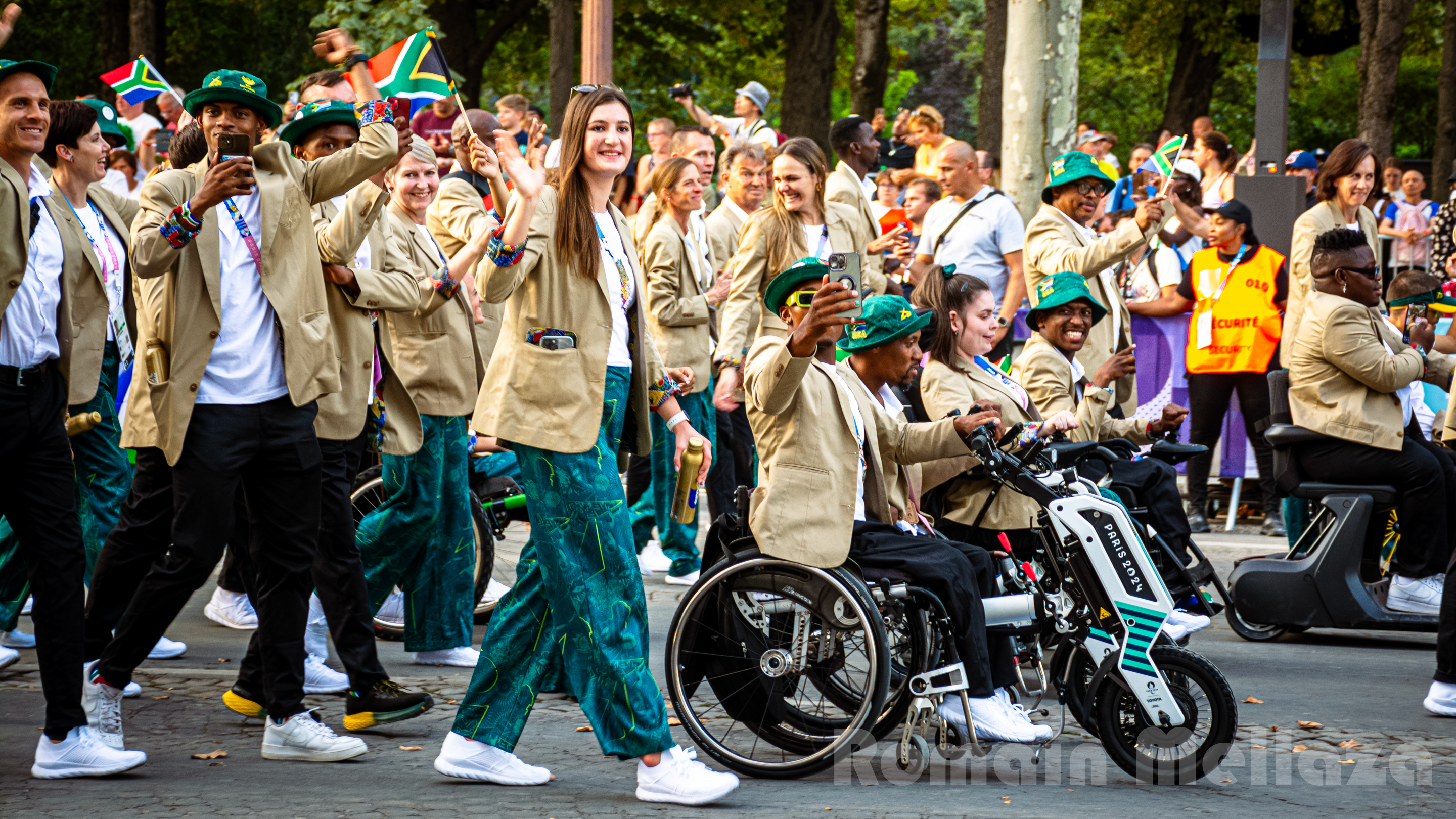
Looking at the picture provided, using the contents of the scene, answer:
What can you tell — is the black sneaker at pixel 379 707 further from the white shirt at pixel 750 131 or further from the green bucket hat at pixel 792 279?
the white shirt at pixel 750 131

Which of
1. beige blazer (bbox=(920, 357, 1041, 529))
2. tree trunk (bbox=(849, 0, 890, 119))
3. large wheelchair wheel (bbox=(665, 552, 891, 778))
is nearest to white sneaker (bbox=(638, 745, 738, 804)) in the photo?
large wheelchair wheel (bbox=(665, 552, 891, 778))

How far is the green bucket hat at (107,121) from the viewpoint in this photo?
6.97 m

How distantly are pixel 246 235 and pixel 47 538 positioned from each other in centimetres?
108

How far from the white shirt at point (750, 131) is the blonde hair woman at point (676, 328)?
12.1 feet

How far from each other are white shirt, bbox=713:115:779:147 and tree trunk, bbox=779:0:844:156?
7.46 m

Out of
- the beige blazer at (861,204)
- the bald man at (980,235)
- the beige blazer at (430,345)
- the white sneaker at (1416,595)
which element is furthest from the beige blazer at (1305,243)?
the beige blazer at (430,345)

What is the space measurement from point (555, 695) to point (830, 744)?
4.99 ft

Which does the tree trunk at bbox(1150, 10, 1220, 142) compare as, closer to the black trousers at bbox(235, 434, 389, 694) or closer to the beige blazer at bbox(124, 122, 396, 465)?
the black trousers at bbox(235, 434, 389, 694)

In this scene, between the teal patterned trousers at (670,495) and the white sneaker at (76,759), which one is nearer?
the white sneaker at (76,759)

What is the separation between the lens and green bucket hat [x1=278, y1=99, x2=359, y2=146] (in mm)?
5305

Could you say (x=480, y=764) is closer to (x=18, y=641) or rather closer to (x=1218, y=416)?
(x=18, y=641)

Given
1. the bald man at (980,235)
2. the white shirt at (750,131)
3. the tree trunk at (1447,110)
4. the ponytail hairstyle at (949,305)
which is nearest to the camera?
the ponytail hairstyle at (949,305)

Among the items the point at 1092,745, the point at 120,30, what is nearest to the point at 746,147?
the point at 1092,745

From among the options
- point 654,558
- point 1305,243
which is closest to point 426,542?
point 654,558
